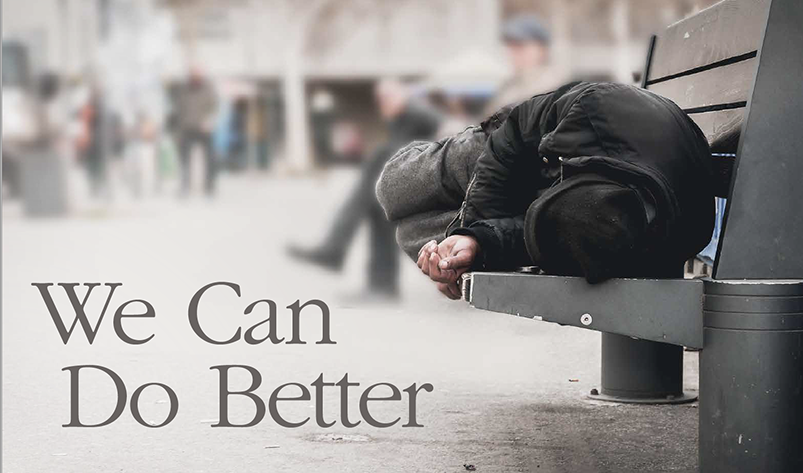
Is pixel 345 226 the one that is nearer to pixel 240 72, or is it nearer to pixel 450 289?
pixel 450 289

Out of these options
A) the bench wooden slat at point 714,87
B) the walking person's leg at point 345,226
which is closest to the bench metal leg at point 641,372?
the bench wooden slat at point 714,87

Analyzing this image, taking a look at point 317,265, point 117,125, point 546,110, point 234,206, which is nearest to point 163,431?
point 546,110

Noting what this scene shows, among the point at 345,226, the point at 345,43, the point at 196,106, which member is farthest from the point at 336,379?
the point at 345,43

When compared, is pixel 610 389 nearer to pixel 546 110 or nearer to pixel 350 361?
pixel 350 361

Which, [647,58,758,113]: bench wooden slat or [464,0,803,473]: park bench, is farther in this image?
[647,58,758,113]: bench wooden slat

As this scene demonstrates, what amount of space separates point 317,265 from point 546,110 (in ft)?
20.7

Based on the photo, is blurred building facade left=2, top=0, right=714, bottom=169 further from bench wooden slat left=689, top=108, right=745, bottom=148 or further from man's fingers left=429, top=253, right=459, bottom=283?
man's fingers left=429, top=253, right=459, bottom=283

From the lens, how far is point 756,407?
9.92 feet

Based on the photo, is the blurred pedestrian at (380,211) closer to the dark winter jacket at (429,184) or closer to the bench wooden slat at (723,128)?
the dark winter jacket at (429,184)

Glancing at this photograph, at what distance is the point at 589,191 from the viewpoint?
3.10m

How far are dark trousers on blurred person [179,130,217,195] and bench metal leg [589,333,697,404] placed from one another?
17943mm

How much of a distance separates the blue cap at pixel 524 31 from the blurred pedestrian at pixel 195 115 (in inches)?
608

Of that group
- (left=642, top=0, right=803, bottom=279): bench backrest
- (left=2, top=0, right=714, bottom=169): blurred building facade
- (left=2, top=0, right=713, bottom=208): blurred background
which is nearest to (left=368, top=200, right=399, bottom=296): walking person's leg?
(left=2, top=0, right=713, bottom=208): blurred background

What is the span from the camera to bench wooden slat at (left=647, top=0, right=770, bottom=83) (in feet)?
11.6
